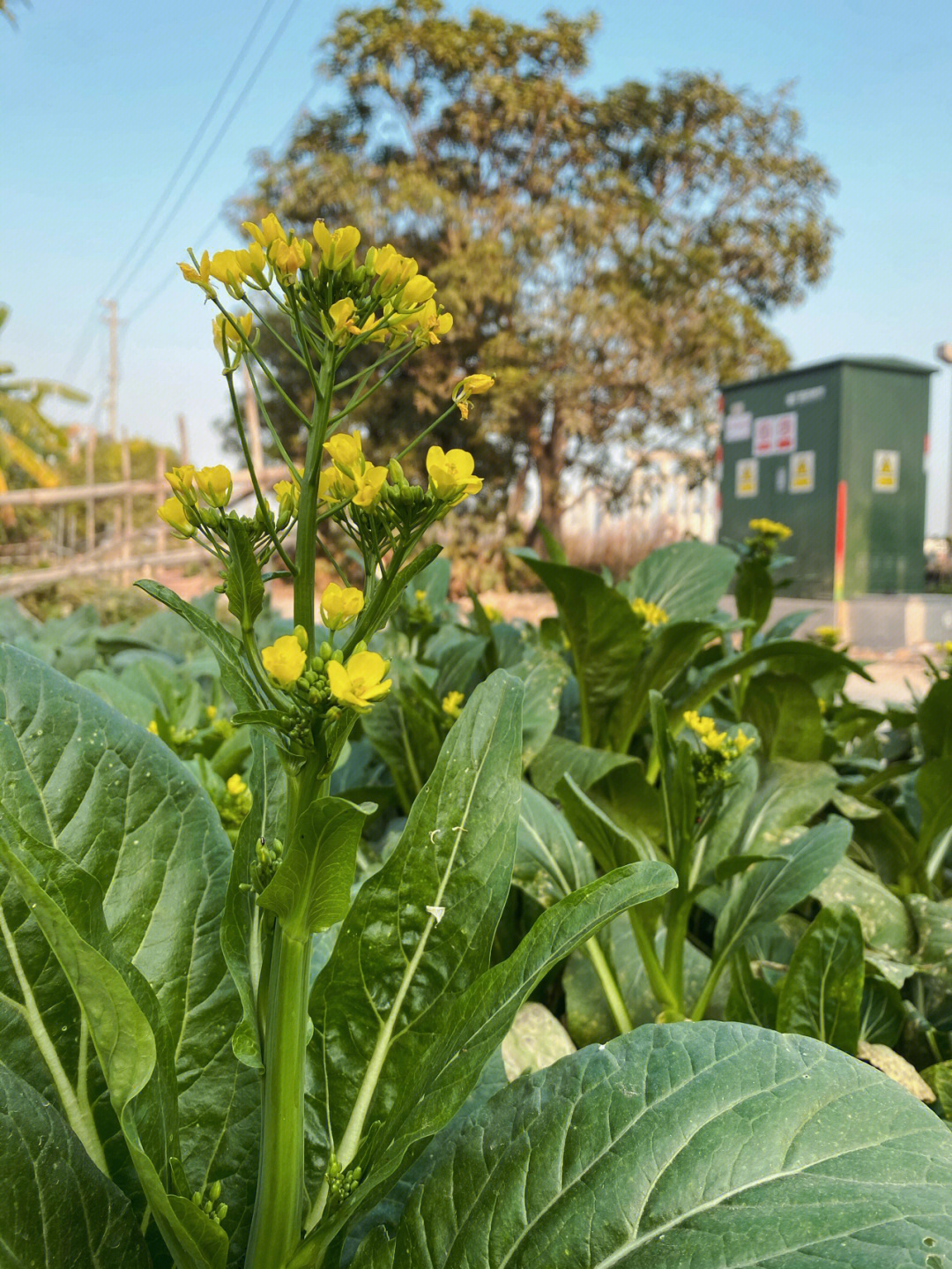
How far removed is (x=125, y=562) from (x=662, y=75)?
591 inches

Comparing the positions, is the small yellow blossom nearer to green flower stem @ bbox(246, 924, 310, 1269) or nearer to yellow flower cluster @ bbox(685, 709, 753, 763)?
green flower stem @ bbox(246, 924, 310, 1269)

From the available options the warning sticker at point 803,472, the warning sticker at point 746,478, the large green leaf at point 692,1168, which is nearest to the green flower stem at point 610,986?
the large green leaf at point 692,1168

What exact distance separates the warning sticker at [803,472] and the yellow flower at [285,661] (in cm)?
1103

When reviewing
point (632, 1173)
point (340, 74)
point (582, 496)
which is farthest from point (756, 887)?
point (340, 74)

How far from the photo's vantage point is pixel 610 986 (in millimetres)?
1178

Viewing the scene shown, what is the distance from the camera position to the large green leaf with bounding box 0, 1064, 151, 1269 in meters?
0.60

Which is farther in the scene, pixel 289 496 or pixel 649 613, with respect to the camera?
pixel 649 613

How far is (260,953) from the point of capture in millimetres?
702

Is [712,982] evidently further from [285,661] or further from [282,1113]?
[285,661]

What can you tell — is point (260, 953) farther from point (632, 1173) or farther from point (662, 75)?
point (662, 75)

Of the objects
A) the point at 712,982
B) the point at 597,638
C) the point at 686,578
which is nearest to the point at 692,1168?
the point at 712,982

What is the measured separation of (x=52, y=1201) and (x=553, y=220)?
19.4 meters

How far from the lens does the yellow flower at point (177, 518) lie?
2.00 ft

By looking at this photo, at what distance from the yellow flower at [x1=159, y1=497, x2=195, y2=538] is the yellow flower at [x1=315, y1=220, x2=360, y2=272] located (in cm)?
18
